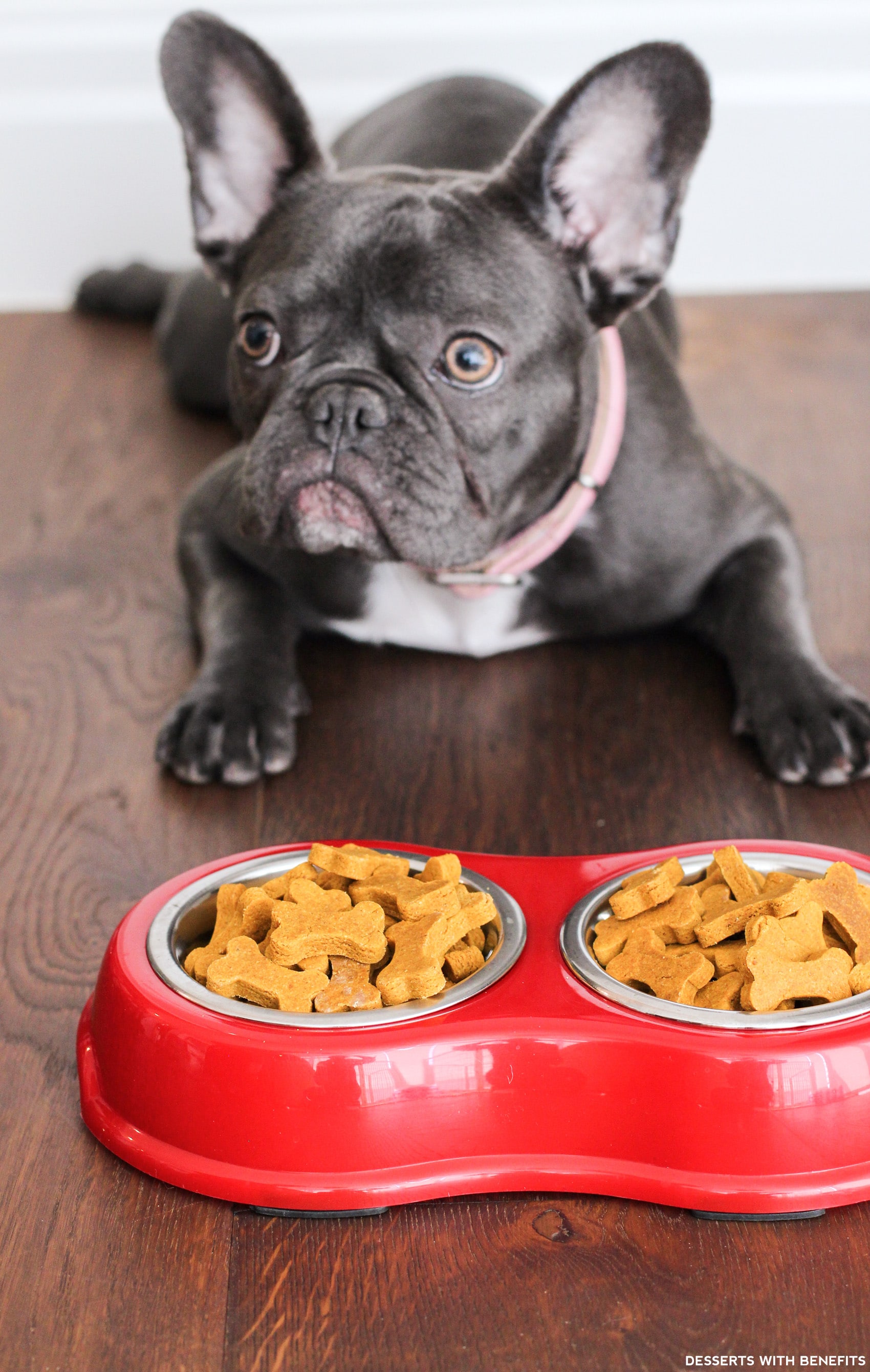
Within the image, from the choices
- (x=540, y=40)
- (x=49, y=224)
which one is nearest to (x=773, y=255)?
(x=540, y=40)

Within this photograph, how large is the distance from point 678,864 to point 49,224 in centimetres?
312

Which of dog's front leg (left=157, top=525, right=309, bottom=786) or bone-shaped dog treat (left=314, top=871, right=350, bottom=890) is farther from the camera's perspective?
dog's front leg (left=157, top=525, right=309, bottom=786)

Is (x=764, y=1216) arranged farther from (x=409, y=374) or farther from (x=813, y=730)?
(x=409, y=374)

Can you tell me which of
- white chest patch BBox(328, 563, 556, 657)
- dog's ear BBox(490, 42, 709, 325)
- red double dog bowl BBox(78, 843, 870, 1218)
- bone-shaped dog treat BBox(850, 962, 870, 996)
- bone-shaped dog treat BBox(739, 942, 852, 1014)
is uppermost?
dog's ear BBox(490, 42, 709, 325)

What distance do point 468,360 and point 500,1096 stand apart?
732 millimetres

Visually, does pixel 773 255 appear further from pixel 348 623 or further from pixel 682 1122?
pixel 682 1122

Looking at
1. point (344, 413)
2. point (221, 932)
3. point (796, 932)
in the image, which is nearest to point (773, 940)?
point (796, 932)

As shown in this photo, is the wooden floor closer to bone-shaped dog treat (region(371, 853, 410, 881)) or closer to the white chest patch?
the white chest patch

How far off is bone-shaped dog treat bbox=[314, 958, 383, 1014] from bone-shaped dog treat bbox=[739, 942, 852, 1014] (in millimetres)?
245

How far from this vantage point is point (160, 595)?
2.00m

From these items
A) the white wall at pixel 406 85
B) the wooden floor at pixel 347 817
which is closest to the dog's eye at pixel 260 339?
the wooden floor at pixel 347 817

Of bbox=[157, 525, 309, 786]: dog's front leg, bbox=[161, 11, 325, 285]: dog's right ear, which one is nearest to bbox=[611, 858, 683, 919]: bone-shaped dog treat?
bbox=[157, 525, 309, 786]: dog's front leg

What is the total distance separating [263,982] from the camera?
0.98 m

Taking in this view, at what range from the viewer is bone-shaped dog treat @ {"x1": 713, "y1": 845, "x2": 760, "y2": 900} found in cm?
105
